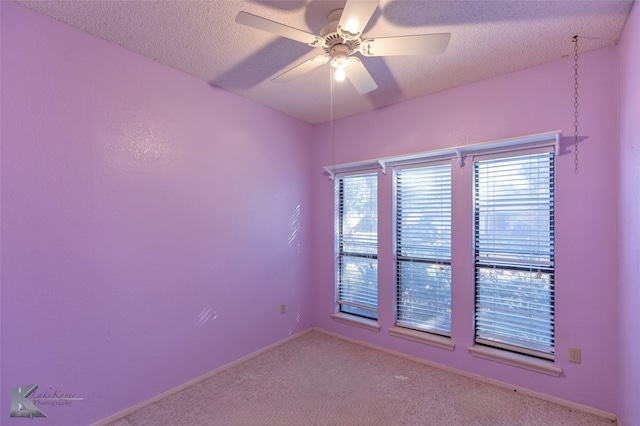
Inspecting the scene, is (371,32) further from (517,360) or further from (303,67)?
(517,360)

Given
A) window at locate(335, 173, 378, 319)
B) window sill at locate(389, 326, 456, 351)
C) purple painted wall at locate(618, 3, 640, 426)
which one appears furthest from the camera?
window at locate(335, 173, 378, 319)

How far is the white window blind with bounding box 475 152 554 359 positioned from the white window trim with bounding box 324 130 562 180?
89mm

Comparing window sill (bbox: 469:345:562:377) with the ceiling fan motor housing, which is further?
window sill (bbox: 469:345:562:377)

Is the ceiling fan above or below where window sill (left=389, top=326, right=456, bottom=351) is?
above

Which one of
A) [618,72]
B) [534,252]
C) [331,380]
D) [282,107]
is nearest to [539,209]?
[534,252]

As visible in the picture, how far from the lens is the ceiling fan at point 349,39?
4.82ft

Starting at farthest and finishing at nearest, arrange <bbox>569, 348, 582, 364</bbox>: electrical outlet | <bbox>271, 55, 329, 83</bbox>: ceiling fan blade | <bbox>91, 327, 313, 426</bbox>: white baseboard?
<bbox>569, 348, 582, 364</bbox>: electrical outlet → <bbox>91, 327, 313, 426</bbox>: white baseboard → <bbox>271, 55, 329, 83</bbox>: ceiling fan blade

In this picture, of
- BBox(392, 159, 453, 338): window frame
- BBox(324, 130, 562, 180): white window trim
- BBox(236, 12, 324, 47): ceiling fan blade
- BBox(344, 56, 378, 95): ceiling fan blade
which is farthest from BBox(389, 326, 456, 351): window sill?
BBox(236, 12, 324, 47): ceiling fan blade

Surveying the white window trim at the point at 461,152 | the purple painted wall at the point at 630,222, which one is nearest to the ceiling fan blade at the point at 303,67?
the white window trim at the point at 461,152

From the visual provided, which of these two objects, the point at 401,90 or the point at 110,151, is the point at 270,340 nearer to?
the point at 110,151

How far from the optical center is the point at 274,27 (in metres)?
1.55

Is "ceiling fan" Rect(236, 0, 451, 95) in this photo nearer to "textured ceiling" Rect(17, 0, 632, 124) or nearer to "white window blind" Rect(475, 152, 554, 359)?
"textured ceiling" Rect(17, 0, 632, 124)

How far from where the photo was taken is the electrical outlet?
7.36 ft

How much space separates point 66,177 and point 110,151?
32 centimetres
